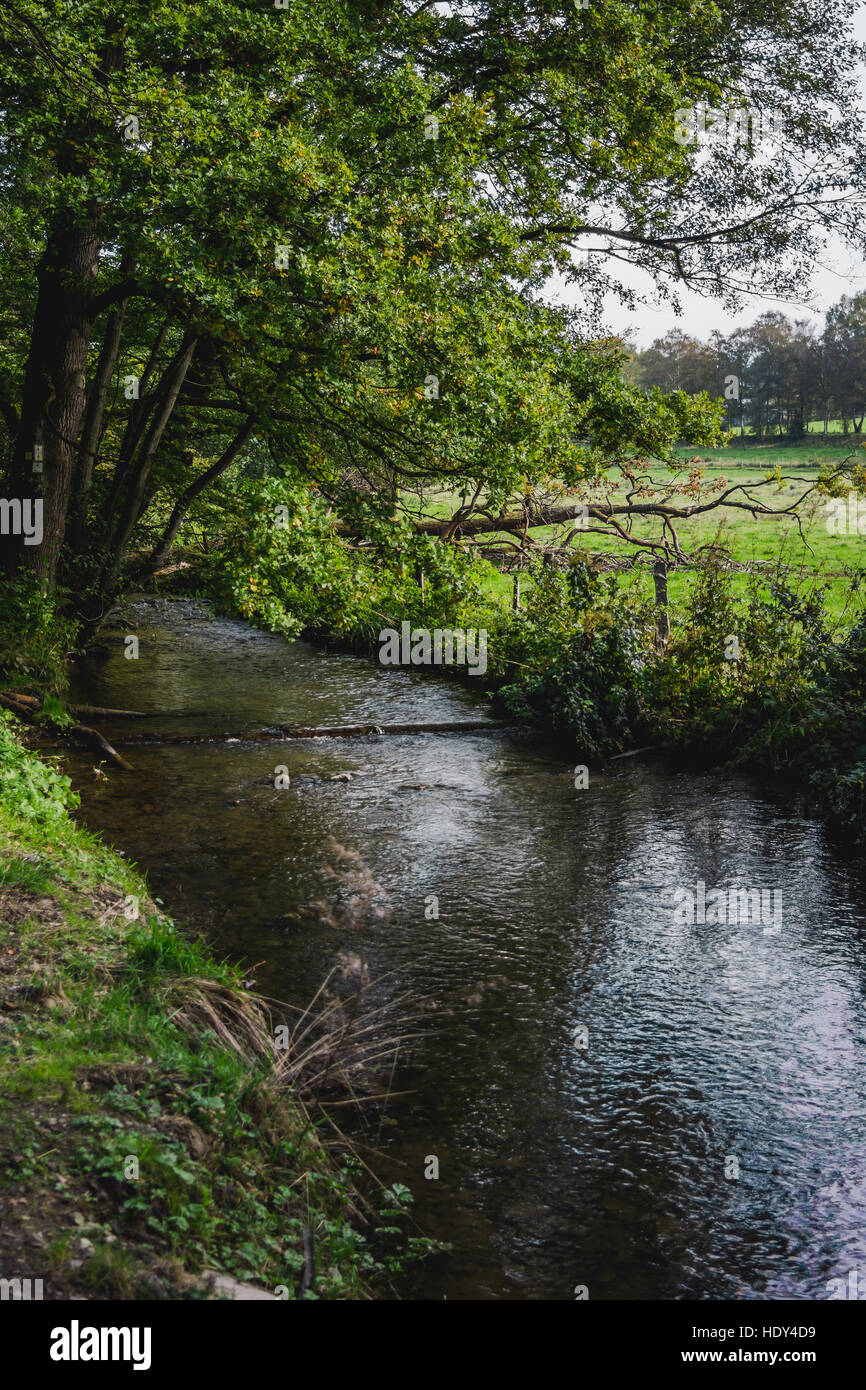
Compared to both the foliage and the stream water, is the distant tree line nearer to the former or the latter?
the stream water

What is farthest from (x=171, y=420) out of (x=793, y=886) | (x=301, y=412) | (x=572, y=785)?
(x=793, y=886)

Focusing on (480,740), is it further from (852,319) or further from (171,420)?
(852,319)

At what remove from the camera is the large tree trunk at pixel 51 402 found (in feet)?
45.6

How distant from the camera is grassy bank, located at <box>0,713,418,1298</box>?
3764 mm

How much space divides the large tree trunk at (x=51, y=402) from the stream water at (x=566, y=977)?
3.09m

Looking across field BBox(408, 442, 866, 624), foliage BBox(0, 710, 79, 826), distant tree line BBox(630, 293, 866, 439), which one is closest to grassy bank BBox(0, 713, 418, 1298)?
foliage BBox(0, 710, 79, 826)

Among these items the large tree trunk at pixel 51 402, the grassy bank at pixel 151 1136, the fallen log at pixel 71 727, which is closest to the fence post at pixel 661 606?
the fallen log at pixel 71 727

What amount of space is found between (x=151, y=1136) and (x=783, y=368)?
4140 cm

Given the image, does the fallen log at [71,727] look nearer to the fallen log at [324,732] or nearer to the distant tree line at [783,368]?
the fallen log at [324,732]

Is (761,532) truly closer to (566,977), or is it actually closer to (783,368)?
(783,368)

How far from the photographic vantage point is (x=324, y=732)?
13844 mm

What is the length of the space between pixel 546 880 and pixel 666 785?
3.30 metres

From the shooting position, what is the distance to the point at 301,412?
13477 millimetres

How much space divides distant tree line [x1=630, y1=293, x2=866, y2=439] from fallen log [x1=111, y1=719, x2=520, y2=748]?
22.1 m
